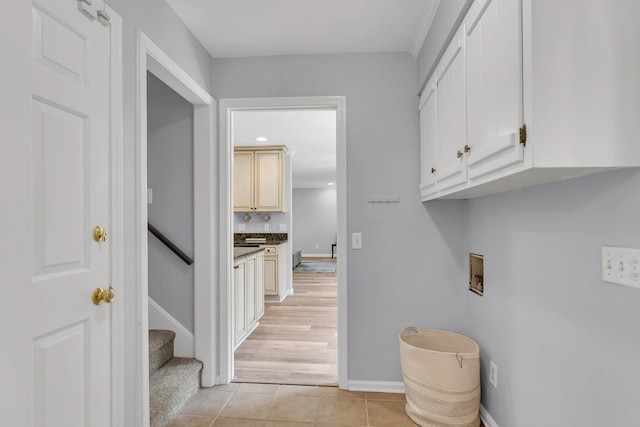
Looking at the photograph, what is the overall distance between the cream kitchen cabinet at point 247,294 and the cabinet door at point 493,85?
2445 millimetres

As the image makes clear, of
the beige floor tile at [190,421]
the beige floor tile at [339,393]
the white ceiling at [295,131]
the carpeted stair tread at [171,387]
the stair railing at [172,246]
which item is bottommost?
the beige floor tile at [339,393]

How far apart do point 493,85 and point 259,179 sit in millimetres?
4604

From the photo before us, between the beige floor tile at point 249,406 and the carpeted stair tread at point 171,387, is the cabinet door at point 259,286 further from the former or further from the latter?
the beige floor tile at point 249,406

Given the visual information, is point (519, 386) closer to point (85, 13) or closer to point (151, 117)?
point (85, 13)

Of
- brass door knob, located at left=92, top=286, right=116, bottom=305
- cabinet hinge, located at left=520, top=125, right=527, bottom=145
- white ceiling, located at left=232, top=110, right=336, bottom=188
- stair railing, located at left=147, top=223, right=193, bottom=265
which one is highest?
white ceiling, located at left=232, top=110, right=336, bottom=188

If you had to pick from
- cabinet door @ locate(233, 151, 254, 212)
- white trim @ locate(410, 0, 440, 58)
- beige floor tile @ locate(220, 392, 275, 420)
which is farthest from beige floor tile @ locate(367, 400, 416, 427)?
cabinet door @ locate(233, 151, 254, 212)

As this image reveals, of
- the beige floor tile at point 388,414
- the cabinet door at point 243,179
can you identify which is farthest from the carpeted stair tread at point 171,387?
the cabinet door at point 243,179

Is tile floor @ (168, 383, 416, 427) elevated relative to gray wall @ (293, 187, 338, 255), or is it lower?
lower

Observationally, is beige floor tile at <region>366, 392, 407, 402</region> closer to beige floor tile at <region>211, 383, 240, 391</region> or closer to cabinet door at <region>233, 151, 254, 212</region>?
beige floor tile at <region>211, 383, 240, 391</region>

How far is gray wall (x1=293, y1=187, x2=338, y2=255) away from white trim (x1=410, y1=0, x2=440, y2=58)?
9.28 meters

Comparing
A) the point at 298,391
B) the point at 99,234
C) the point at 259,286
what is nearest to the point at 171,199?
the point at 99,234

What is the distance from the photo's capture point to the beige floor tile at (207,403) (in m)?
2.21

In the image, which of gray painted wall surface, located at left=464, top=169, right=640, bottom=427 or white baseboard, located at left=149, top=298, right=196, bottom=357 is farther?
white baseboard, located at left=149, top=298, right=196, bottom=357

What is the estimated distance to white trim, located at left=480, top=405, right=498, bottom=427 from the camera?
6.44 feet
